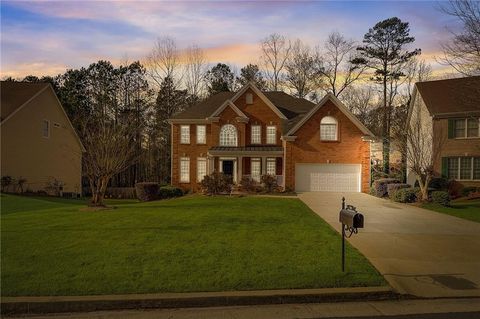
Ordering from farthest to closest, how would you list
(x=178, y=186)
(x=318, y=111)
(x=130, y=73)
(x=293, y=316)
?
(x=130, y=73) → (x=178, y=186) → (x=318, y=111) → (x=293, y=316)

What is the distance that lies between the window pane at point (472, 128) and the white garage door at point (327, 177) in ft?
24.6

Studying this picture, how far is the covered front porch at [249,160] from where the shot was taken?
34062mm

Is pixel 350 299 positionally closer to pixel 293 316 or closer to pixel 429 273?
pixel 293 316

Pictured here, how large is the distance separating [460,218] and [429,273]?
11.6m

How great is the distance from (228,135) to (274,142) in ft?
12.0

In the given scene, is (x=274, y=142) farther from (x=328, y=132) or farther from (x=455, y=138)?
(x=455, y=138)

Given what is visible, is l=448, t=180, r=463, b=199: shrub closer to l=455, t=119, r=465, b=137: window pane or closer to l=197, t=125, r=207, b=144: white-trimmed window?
l=455, t=119, r=465, b=137: window pane

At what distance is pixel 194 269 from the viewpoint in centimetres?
795

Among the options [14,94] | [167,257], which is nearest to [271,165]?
[14,94]

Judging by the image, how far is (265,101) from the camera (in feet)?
118

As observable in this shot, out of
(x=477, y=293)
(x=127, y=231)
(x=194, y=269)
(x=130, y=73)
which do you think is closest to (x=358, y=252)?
(x=477, y=293)

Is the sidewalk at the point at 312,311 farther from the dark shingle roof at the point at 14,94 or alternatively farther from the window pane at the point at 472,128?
the dark shingle roof at the point at 14,94

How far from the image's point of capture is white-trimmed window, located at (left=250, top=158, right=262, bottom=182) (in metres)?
34.5

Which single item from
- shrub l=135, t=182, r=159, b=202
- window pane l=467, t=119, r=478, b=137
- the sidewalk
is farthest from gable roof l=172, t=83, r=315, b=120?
the sidewalk
